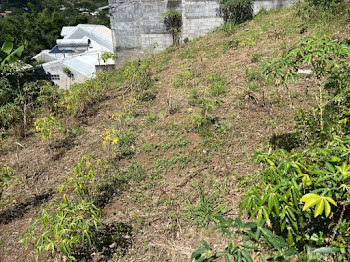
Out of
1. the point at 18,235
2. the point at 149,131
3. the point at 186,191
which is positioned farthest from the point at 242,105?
the point at 18,235

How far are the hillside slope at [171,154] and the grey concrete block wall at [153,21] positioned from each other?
4487 millimetres

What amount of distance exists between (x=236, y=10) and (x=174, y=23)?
8.80 feet

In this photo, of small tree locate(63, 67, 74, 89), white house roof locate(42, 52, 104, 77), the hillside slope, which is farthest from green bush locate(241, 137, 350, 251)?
small tree locate(63, 67, 74, 89)

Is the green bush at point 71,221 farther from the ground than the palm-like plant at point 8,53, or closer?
closer

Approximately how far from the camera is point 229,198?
345cm

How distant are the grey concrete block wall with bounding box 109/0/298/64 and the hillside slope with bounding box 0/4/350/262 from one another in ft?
14.7

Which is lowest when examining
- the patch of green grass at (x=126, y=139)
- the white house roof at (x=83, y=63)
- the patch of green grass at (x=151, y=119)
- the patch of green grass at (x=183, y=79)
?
the patch of green grass at (x=126, y=139)

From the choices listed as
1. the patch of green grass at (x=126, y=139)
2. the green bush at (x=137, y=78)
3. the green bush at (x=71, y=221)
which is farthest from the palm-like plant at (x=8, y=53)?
the green bush at (x=71, y=221)

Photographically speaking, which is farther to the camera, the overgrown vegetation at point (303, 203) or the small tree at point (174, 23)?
the small tree at point (174, 23)

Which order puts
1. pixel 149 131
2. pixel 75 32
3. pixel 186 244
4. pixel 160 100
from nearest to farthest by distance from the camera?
pixel 186 244
pixel 149 131
pixel 160 100
pixel 75 32

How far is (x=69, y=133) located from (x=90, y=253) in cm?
355

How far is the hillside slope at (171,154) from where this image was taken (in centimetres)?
328

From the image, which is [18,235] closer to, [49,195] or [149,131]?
[49,195]

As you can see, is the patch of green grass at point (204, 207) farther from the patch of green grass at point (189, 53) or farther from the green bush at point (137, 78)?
the patch of green grass at point (189, 53)
